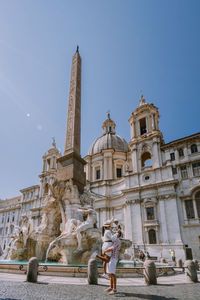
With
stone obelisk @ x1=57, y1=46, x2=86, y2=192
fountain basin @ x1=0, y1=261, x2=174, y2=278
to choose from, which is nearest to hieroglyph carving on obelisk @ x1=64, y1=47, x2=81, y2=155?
stone obelisk @ x1=57, y1=46, x2=86, y2=192

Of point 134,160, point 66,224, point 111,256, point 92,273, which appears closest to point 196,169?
point 134,160

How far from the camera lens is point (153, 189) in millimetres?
31250

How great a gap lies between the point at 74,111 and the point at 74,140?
9.81 feet

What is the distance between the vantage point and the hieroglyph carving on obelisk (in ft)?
53.4

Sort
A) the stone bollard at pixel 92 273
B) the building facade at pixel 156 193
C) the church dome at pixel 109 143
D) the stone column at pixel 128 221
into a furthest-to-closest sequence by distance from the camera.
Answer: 1. the church dome at pixel 109 143
2. the stone column at pixel 128 221
3. the building facade at pixel 156 193
4. the stone bollard at pixel 92 273

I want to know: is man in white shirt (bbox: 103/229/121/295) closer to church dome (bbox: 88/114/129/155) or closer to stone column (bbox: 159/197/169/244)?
stone column (bbox: 159/197/169/244)

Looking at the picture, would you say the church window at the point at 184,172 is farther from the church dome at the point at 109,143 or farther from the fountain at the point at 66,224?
the fountain at the point at 66,224

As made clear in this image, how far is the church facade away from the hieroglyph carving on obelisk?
684 millimetres

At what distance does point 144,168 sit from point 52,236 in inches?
923

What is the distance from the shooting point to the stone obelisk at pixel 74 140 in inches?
575

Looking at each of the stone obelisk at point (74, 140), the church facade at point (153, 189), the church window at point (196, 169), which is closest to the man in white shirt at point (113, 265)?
the stone obelisk at point (74, 140)

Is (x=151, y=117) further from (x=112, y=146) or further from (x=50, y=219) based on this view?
(x=50, y=219)

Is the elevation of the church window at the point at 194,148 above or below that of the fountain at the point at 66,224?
above

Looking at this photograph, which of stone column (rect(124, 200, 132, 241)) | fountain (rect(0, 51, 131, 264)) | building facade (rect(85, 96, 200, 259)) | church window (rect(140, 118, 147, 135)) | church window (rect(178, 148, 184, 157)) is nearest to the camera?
fountain (rect(0, 51, 131, 264))
